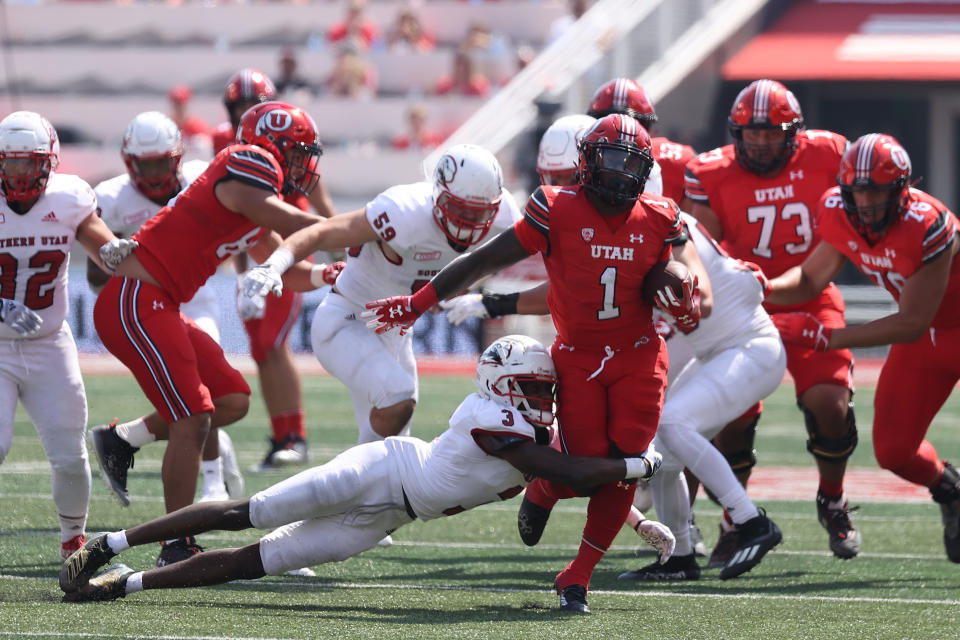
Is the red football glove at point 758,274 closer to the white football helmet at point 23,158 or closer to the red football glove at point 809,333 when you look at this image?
the red football glove at point 809,333

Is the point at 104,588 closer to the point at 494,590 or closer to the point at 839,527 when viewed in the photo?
the point at 494,590

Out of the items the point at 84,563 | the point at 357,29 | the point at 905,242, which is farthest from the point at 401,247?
the point at 357,29

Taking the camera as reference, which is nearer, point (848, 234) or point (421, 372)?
point (848, 234)

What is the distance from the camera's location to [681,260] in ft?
17.4

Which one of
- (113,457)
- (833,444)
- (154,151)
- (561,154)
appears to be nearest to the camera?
(561,154)

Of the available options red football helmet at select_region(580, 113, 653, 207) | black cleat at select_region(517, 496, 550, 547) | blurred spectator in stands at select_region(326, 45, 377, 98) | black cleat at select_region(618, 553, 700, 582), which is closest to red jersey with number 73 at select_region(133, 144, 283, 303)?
red football helmet at select_region(580, 113, 653, 207)

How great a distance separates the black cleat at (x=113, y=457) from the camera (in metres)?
6.22

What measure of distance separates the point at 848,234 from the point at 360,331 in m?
1.96

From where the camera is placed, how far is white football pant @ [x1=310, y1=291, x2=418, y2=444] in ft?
19.4

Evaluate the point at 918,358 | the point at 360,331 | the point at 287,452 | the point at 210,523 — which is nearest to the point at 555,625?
the point at 210,523

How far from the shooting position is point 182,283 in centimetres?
567

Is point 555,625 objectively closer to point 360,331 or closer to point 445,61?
point 360,331

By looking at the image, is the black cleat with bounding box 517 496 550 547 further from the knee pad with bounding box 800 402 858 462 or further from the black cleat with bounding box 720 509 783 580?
the knee pad with bounding box 800 402 858 462

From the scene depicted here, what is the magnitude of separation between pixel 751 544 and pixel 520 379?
46.1 inches
